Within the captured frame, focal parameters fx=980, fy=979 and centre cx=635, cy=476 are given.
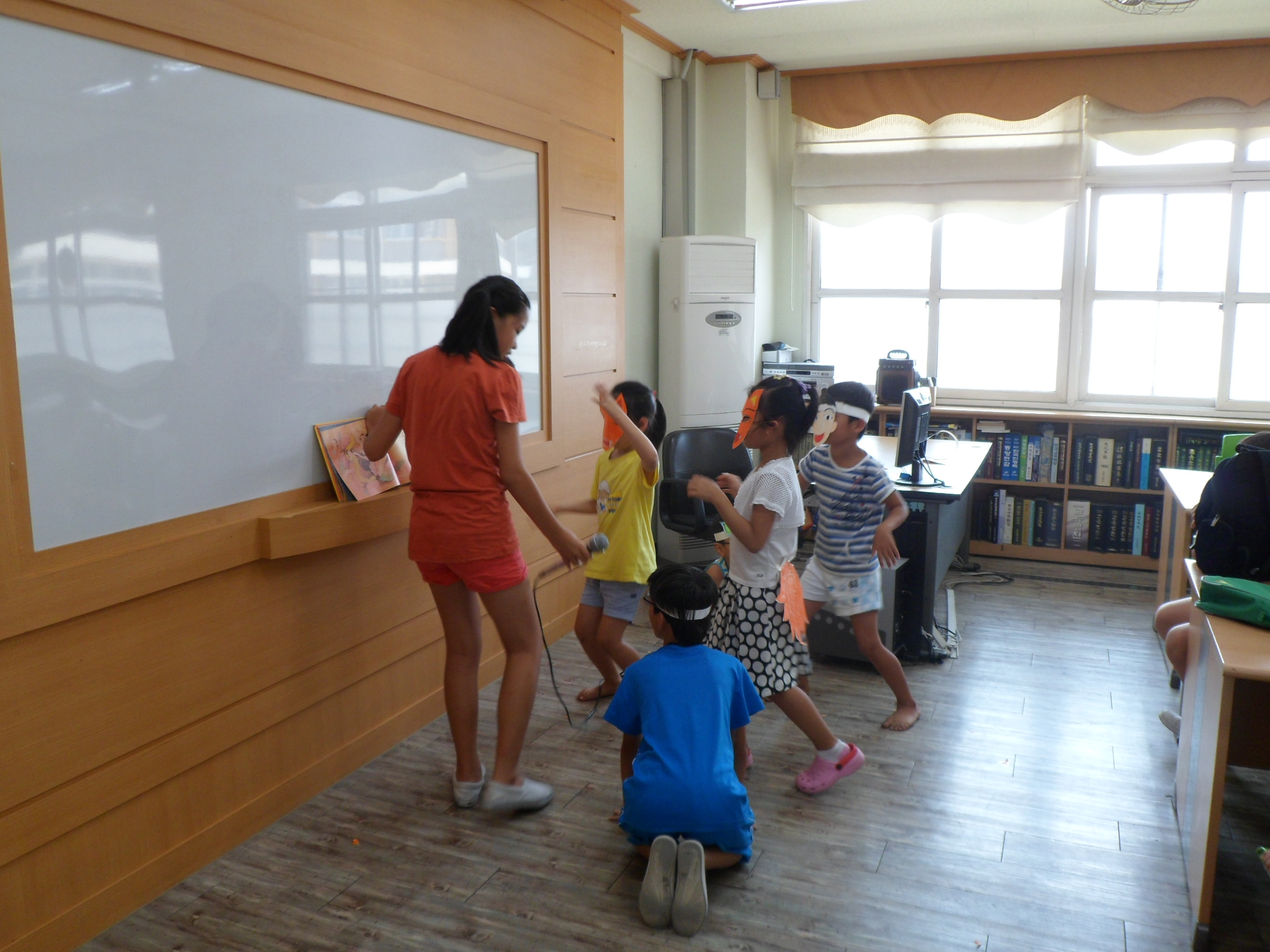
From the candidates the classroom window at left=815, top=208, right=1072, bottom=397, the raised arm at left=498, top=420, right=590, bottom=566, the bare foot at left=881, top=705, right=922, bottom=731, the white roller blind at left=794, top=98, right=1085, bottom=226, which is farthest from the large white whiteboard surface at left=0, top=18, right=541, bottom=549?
the classroom window at left=815, top=208, right=1072, bottom=397

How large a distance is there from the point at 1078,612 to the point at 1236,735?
2.30m

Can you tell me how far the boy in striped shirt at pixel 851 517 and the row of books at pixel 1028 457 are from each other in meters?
2.61

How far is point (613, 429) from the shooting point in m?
3.09

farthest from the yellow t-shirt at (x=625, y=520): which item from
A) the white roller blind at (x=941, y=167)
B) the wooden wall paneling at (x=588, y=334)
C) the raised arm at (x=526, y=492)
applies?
the white roller blind at (x=941, y=167)

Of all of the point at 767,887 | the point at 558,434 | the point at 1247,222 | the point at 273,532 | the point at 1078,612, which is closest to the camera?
the point at 767,887

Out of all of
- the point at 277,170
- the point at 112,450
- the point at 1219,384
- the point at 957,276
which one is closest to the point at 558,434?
the point at 277,170

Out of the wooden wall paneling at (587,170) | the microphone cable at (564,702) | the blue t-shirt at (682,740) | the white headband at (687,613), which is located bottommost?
the microphone cable at (564,702)

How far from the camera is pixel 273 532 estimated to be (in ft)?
8.27

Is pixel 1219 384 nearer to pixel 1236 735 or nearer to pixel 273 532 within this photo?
pixel 1236 735

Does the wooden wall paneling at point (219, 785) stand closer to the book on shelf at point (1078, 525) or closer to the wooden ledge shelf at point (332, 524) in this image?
the wooden ledge shelf at point (332, 524)

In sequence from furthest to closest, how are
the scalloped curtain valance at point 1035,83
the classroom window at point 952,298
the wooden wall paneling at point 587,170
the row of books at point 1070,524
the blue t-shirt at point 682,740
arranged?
1. the classroom window at point 952,298
2. the row of books at point 1070,524
3. the scalloped curtain valance at point 1035,83
4. the wooden wall paneling at point 587,170
5. the blue t-shirt at point 682,740

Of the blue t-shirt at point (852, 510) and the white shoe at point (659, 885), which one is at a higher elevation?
the blue t-shirt at point (852, 510)

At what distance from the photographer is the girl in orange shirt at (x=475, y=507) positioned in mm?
2578

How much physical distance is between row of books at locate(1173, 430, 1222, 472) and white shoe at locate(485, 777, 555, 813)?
4170 mm
